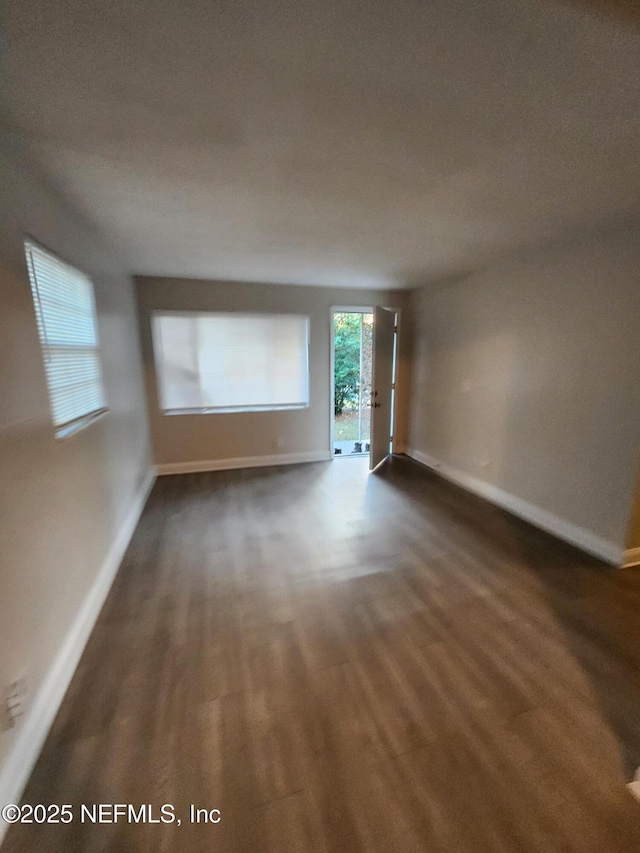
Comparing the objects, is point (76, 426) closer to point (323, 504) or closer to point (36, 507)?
point (36, 507)

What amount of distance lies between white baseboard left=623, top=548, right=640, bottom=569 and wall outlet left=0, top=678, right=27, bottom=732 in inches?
133

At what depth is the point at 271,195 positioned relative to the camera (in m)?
1.78

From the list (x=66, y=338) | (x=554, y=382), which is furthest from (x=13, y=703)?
(x=554, y=382)

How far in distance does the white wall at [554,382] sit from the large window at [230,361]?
1.88m

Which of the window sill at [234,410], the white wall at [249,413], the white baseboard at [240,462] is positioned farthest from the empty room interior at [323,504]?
the white baseboard at [240,462]

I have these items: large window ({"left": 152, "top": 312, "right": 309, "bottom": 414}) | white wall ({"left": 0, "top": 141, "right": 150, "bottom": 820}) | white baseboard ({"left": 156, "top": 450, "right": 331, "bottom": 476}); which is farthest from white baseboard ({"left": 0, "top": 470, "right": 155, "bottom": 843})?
large window ({"left": 152, "top": 312, "right": 309, "bottom": 414})

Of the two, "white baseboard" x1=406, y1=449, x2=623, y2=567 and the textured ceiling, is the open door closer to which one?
"white baseboard" x1=406, y1=449, x2=623, y2=567

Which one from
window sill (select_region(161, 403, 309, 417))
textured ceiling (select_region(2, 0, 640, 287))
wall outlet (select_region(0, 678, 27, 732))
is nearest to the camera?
textured ceiling (select_region(2, 0, 640, 287))

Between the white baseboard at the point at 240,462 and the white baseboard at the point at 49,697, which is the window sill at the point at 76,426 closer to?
the white baseboard at the point at 49,697

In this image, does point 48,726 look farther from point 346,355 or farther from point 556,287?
point 346,355

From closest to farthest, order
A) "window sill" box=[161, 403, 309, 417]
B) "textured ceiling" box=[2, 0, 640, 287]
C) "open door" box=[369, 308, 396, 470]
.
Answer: "textured ceiling" box=[2, 0, 640, 287] → "window sill" box=[161, 403, 309, 417] → "open door" box=[369, 308, 396, 470]

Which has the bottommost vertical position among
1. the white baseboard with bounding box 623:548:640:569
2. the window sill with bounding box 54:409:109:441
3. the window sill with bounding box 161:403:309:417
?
the white baseboard with bounding box 623:548:640:569

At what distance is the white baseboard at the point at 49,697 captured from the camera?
1.12 m

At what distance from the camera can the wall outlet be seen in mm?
1115
